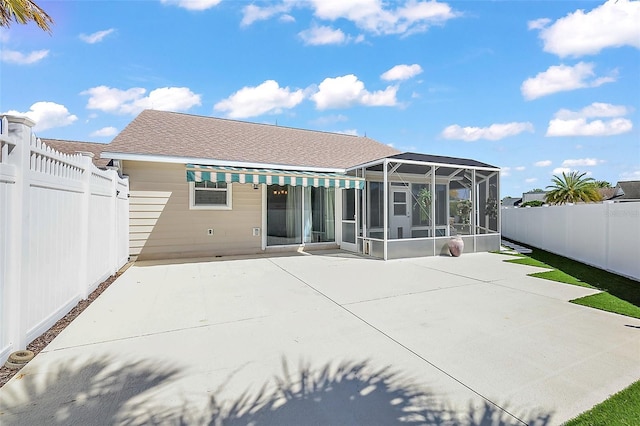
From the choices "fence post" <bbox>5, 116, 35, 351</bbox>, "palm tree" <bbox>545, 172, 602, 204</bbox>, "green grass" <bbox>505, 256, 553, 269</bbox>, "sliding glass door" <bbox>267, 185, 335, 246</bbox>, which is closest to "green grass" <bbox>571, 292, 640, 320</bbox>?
"green grass" <bbox>505, 256, 553, 269</bbox>

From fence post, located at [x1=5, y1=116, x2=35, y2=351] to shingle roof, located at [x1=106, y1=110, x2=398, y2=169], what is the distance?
8.62 m

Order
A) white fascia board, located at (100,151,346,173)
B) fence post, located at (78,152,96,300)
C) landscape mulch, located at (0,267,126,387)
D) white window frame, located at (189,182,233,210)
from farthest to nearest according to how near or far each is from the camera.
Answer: white window frame, located at (189,182,233,210), white fascia board, located at (100,151,346,173), fence post, located at (78,152,96,300), landscape mulch, located at (0,267,126,387)

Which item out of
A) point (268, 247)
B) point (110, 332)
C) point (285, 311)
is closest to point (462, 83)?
point (268, 247)

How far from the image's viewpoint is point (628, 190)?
47.2 meters

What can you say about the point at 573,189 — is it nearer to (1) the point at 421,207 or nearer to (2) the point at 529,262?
(1) the point at 421,207

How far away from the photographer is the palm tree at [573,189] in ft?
114

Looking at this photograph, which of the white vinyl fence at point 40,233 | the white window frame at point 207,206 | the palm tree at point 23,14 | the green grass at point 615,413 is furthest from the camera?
the white window frame at point 207,206

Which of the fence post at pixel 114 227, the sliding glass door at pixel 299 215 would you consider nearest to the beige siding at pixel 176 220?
the sliding glass door at pixel 299 215

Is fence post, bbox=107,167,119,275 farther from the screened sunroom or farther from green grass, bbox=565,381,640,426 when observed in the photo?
green grass, bbox=565,381,640,426

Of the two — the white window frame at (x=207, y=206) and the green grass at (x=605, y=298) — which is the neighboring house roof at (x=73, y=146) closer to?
the white window frame at (x=207, y=206)

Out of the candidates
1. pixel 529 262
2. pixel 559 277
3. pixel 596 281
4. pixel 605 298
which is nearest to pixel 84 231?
pixel 605 298

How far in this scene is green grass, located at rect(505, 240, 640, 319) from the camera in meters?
7.01

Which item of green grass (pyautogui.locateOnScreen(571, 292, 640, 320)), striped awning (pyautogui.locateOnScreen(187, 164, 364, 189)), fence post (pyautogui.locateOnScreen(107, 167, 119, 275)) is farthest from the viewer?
striped awning (pyautogui.locateOnScreen(187, 164, 364, 189))

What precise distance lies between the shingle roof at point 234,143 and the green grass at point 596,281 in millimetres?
10521
